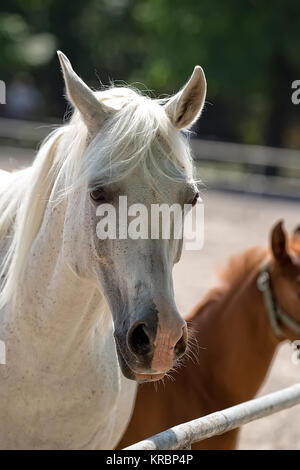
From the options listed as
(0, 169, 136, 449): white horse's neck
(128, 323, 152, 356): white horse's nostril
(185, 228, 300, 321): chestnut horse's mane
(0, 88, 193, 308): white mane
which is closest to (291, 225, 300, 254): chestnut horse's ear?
(185, 228, 300, 321): chestnut horse's mane

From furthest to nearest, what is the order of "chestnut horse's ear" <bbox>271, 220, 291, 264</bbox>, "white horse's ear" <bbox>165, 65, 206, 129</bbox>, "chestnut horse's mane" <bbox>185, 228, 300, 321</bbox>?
"chestnut horse's mane" <bbox>185, 228, 300, 321</bbox>
"chestnut horse's ear" <bbox>271, 220, 291, 264</bbox>
"white horse's ear" <bbox>165, 65, 206, 129</bbox>

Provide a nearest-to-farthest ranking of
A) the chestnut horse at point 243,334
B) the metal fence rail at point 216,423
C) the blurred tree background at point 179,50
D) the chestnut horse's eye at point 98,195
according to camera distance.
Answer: the metal fence rail at point 216,423 < the chestnut horse's eye at point 98,195 < the chestnut horse at point 243,334 < the blurred tree background at point 179,50

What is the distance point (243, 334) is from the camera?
156 inches

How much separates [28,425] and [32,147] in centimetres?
1448

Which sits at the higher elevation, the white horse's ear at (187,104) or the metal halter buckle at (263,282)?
the white horse's ear at (187,104)

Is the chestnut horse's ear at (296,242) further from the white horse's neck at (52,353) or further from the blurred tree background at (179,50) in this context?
the blurred tree background at (179,50)

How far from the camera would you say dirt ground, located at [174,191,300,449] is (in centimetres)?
483

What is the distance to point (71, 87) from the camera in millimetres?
2316

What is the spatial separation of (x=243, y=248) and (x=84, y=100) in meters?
8.02

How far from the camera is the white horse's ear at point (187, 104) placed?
2.38 m

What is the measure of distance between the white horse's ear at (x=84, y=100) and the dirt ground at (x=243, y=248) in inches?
80.1

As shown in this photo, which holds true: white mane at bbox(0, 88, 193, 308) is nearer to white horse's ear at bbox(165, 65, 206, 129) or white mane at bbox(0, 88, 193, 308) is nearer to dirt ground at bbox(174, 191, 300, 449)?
white horse's ear at bbox(165, 65, 206, 129)

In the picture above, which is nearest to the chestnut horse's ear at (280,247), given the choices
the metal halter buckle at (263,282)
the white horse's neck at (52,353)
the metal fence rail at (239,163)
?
the metal halter buckle at (263,282)
